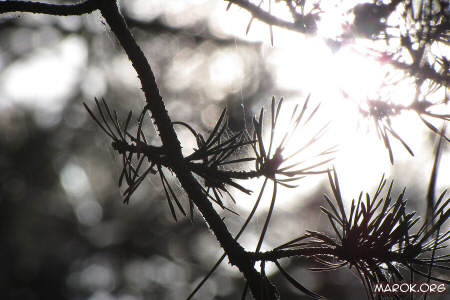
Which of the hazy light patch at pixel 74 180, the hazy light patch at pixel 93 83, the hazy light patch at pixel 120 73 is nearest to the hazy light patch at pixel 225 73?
the hazy light patch at pixel 120 73

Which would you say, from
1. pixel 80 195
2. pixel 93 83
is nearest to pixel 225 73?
pixel 93 83

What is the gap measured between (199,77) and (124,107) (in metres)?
0.65

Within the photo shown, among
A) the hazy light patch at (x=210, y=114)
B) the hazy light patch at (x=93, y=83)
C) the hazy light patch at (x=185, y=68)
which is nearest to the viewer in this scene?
the hazy light patch at (x=210, y=114)

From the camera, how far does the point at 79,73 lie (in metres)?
3.37

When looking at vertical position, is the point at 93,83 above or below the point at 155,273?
above

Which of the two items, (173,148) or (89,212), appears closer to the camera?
(173,148)

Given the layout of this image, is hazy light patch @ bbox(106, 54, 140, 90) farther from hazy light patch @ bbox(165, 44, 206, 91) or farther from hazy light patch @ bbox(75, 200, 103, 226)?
hazy light patch @ bbox(75, 200, 103, 226)

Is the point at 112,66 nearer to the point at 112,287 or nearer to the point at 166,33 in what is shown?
the point at 166,33

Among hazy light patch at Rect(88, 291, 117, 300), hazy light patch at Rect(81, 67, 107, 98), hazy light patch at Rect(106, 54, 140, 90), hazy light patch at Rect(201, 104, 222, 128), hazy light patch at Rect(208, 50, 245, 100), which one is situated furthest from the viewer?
hazy light patch at Rect(88, 291, 117, 300)

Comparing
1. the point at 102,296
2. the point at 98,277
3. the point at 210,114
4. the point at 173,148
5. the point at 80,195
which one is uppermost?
the point at 80,195

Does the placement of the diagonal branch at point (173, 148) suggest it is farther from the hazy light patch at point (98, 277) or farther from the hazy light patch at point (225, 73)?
the hazy light patch at point (98, 277)

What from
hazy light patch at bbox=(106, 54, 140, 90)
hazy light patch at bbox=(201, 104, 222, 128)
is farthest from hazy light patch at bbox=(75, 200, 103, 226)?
hazy light patch at bbox=(201, 104, 222, 128)

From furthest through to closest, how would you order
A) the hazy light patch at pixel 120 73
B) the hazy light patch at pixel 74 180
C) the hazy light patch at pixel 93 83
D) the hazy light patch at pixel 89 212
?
the hazy light patch at pixel 89 212 < the hazy light patch at pixel 74 180 < the hazy light patch at pixel 93 83 < the hazy light patch at pixel 120 73

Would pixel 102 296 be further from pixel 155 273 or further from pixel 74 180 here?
pixel 74 180
